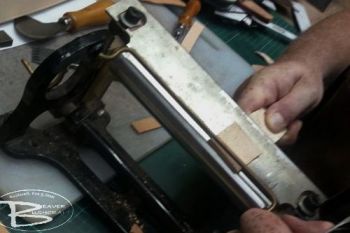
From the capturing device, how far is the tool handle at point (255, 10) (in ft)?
3.38

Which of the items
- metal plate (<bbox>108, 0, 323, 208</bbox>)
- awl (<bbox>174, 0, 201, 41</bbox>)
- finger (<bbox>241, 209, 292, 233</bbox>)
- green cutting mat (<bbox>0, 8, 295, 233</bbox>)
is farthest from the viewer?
awl (<bbox>174, 0, 201, 41</bbox>)

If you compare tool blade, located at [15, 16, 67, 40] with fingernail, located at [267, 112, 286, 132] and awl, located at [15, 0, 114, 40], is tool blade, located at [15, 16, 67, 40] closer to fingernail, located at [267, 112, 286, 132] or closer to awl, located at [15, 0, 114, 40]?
awl, located at [15, 0, 114, 40]

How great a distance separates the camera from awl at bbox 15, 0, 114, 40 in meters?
0.82

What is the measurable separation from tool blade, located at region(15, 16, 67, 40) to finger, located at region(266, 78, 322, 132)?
37 cm

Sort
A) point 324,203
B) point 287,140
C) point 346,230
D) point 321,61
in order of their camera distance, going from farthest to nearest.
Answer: point 321,61, point 287,140, point 324,203, point 346,230

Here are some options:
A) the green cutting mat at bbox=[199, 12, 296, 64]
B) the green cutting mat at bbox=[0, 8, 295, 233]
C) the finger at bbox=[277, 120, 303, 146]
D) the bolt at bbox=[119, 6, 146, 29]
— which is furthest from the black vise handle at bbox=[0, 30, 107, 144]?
the green cutting mat at bbox=[199, 12, 296, 64]

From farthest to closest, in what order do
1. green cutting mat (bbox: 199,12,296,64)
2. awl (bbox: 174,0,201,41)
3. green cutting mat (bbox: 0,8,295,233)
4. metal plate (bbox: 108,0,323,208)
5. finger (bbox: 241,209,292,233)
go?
1. green cutting mat (bbox: 199,12,296,64)
2. awl (bbox: 174,0,201,41)
3. green cutting mat (bbox: 0,8,295,233)
4. metal plate (bbox: 108,0,323,208)
5. finger (bbox: 241,209,292,233)

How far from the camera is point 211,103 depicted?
574mm

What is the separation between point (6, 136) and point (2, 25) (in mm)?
206

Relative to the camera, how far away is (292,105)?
27.3 inches

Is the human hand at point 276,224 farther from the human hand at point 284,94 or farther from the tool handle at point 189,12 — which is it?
the tool handle at point 189,12

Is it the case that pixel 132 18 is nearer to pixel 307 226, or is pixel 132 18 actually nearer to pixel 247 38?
pixel 307 226

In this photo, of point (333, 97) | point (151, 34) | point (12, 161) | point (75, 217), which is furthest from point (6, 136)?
point (333, 97)

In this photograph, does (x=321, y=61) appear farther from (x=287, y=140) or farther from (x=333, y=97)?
(x=287, y=140)
